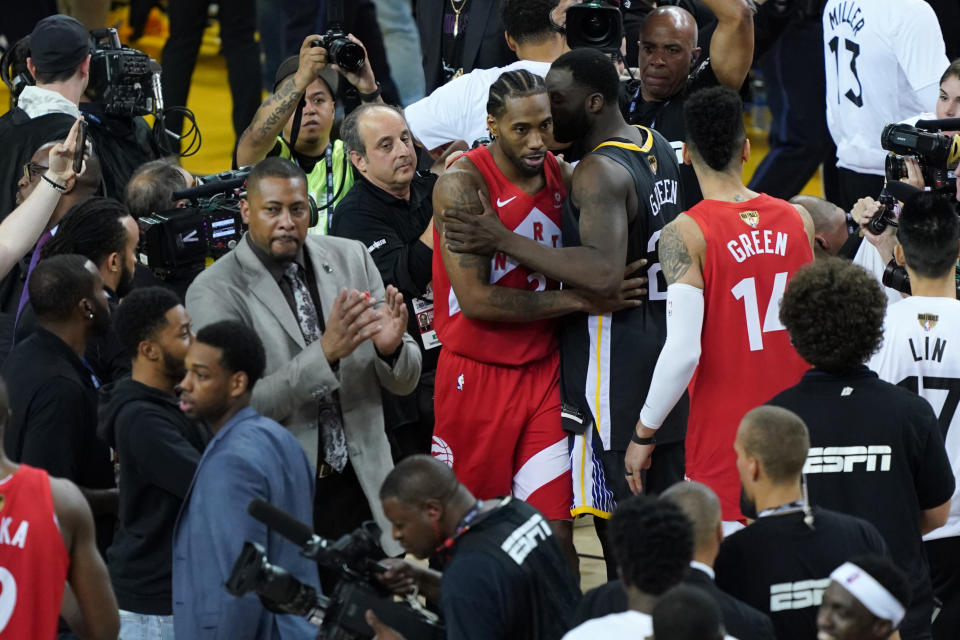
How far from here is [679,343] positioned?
13.7ft

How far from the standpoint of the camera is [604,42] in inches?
212

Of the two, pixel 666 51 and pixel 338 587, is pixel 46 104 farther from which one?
pixel 338 587

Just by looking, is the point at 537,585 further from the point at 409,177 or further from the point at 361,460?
the point at 409,177

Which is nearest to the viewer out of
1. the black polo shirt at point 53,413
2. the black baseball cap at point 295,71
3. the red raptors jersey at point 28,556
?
the red raptors jersey at point 28,556

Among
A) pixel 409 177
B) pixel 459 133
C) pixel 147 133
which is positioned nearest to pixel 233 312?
pixel 409 177

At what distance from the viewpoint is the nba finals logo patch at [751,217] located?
4.24 metres

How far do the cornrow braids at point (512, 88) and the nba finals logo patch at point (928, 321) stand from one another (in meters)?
1.31

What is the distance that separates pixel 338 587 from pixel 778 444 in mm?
1076

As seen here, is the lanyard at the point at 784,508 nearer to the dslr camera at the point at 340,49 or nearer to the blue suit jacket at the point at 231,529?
the blue suit jacket at the point at 231,529

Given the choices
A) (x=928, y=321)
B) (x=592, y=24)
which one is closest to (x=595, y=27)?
(x=592, y=24)

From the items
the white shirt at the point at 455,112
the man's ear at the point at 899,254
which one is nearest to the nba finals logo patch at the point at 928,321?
the man's ear at the point at 899,254

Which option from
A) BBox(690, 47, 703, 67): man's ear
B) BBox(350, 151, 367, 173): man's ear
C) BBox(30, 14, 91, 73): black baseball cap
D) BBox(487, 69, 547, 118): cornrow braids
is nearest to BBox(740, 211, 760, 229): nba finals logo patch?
BBox(487, 69, 547, 118): cornrow braids

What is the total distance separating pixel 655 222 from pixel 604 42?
3.79 feet

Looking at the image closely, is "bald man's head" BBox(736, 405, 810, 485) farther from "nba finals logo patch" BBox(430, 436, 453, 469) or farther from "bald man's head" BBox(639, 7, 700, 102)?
"bald man's head" BBox(639, 7, 700, 102)
